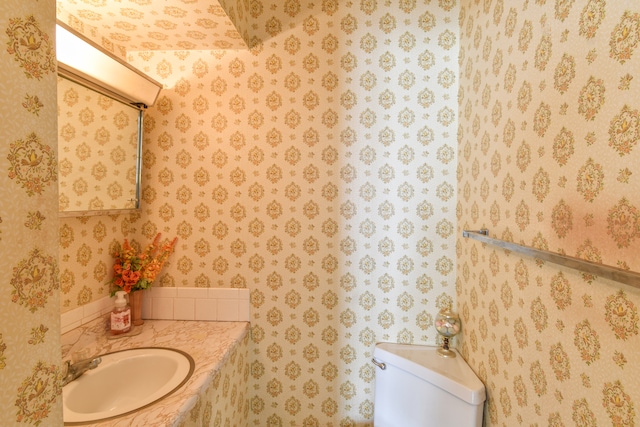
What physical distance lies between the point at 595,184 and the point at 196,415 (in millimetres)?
1148

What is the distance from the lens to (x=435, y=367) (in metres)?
1.11

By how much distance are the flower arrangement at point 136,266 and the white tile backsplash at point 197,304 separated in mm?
109

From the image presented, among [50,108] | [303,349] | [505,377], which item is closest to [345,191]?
[303,349]

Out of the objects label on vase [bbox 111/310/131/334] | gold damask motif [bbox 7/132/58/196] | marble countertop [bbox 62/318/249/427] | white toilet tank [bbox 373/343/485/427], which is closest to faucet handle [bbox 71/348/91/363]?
marble countertop [bbox 62/318/249/427]

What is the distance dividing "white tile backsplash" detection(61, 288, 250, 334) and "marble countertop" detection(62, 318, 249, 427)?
0.09 feet

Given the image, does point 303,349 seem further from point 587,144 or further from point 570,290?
point 587,144

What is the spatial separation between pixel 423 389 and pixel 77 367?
1.17 meters

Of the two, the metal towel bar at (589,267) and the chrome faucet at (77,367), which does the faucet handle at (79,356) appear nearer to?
the chrome faucet at (77,367)

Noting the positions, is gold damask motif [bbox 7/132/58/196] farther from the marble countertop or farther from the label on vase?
the label on vase

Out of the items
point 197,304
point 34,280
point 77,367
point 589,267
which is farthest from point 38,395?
point 197,304

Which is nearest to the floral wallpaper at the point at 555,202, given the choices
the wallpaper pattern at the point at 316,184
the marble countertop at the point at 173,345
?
the wallpaper pattern at the point at 316,184

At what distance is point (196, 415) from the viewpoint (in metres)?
0.82

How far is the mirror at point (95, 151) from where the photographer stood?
92cm

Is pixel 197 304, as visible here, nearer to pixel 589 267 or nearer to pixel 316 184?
pixel 316 184
